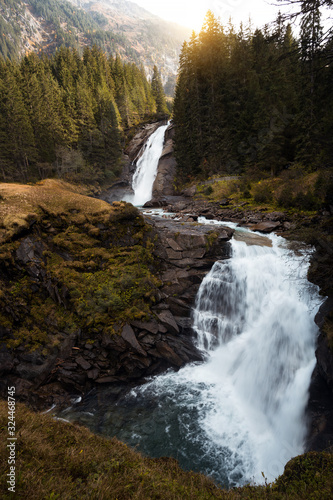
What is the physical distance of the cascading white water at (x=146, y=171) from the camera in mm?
37750

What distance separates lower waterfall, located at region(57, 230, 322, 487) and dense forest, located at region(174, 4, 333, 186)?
1170 cm

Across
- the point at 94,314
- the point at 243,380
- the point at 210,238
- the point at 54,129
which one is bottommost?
the point at 243,380

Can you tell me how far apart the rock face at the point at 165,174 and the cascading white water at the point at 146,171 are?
37.7 inches

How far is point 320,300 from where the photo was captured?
33.0ft

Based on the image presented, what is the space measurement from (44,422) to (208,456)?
17.2ft

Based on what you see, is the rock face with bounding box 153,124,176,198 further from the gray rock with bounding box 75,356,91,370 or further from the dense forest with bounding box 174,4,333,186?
the gray rock with bounding box 75,356,91,370

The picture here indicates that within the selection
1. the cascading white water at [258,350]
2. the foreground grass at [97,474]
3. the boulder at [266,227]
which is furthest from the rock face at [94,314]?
the foreground grass at [97,474]

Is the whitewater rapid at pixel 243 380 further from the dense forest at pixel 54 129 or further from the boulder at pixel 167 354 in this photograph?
the dense forest at pixel 54 129

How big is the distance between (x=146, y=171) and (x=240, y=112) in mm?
17137

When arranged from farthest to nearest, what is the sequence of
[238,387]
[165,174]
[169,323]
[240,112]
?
[165,174] < [240,112] < [169,323] < [238,387]

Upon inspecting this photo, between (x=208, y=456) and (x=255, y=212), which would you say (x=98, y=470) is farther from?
(x=255, y=212)

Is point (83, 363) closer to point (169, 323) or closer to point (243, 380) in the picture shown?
point (169, 323)

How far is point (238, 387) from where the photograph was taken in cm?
989

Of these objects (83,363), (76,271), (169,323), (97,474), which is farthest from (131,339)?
(97,474)
